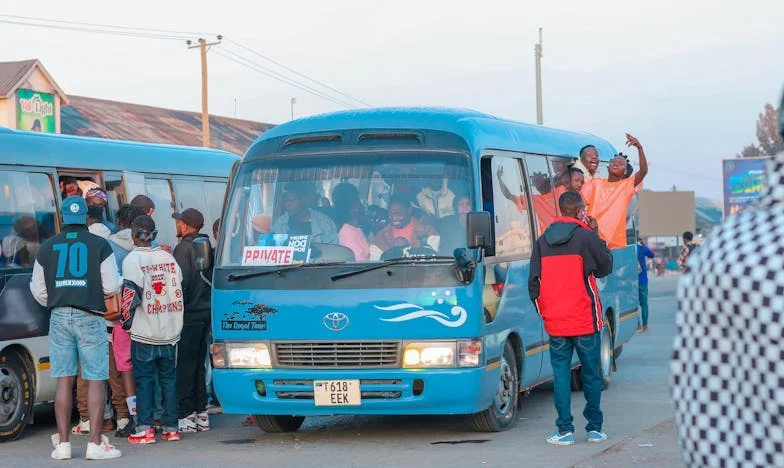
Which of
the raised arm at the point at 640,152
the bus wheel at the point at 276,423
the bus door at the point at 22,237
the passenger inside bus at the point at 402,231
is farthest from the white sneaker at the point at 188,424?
the raised arm at the point at 640,152

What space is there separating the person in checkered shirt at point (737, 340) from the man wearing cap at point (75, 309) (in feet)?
25.3

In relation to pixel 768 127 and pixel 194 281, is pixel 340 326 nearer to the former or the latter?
pixel 194 281

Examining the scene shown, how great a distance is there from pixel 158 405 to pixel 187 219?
1.64 metres

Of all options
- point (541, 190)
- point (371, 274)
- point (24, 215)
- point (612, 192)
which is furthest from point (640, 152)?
point (24, 215)

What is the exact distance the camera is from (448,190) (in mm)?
10242

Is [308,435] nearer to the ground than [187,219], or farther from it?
nearer to the ground

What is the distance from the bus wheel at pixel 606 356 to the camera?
44.4ft

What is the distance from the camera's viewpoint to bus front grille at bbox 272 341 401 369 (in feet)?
32.1

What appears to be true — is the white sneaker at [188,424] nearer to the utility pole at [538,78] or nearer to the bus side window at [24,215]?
the bus side window at [24,215]

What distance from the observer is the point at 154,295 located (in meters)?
10.5

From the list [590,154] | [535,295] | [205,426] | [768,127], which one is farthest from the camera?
[768,127]

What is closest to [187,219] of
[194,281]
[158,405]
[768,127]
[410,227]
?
[194,281]

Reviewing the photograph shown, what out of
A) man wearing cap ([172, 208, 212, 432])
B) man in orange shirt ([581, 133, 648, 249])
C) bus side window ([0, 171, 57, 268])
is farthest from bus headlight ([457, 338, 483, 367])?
bus side window ([0, 171, 57, 268])

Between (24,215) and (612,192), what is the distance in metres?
5.58
